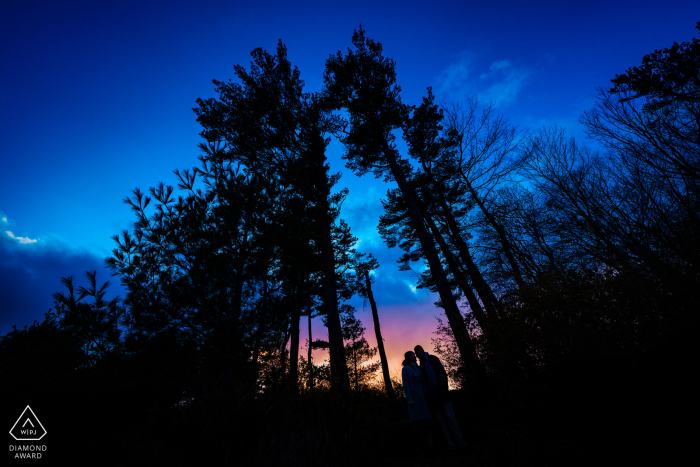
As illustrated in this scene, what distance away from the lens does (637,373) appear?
11.3ft

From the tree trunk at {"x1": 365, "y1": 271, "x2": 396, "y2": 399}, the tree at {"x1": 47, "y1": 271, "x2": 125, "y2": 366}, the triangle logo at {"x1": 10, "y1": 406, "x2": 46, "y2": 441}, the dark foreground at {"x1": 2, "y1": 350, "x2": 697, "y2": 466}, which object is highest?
the tree trunk at {"x1": 365, "y1": 271, "x2": 396, "y2": 399}

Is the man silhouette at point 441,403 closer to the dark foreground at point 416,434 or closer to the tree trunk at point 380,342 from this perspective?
the dark foreground at point 416,434

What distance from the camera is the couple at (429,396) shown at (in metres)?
4.48

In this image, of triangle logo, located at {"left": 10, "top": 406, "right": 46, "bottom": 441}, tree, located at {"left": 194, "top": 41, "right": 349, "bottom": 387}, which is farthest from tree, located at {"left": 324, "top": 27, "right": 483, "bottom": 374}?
triangle logo, located at {"left": 10, "top": 406, "right": 46, "bottom": 441}

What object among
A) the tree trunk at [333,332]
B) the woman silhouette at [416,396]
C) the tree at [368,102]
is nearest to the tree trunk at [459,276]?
the tree at [368,102]

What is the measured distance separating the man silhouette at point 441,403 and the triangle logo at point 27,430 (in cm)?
545

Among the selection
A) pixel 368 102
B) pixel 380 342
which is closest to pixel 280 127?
pixel 368 102

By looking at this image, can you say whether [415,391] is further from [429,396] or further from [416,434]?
[416,434]

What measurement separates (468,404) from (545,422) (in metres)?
3.41

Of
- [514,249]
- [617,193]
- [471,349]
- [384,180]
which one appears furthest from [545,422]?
[384,180]

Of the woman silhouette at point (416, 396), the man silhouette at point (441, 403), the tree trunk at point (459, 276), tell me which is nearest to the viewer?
the man silhouette at point (441, 403)

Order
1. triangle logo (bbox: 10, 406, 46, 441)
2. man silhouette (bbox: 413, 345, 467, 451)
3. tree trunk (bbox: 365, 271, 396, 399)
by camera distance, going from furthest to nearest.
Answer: tree trunk (bbox: 365, 271, 396, 399) → man silhouette (bbox: 413, 345, 467, 451) → triangle logo (bbox: 10, 406, 46, 441)

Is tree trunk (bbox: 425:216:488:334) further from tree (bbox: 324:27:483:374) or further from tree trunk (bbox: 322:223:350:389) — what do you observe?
tree trunk (bbox: 322:223:350:389)

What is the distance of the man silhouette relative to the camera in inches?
174
